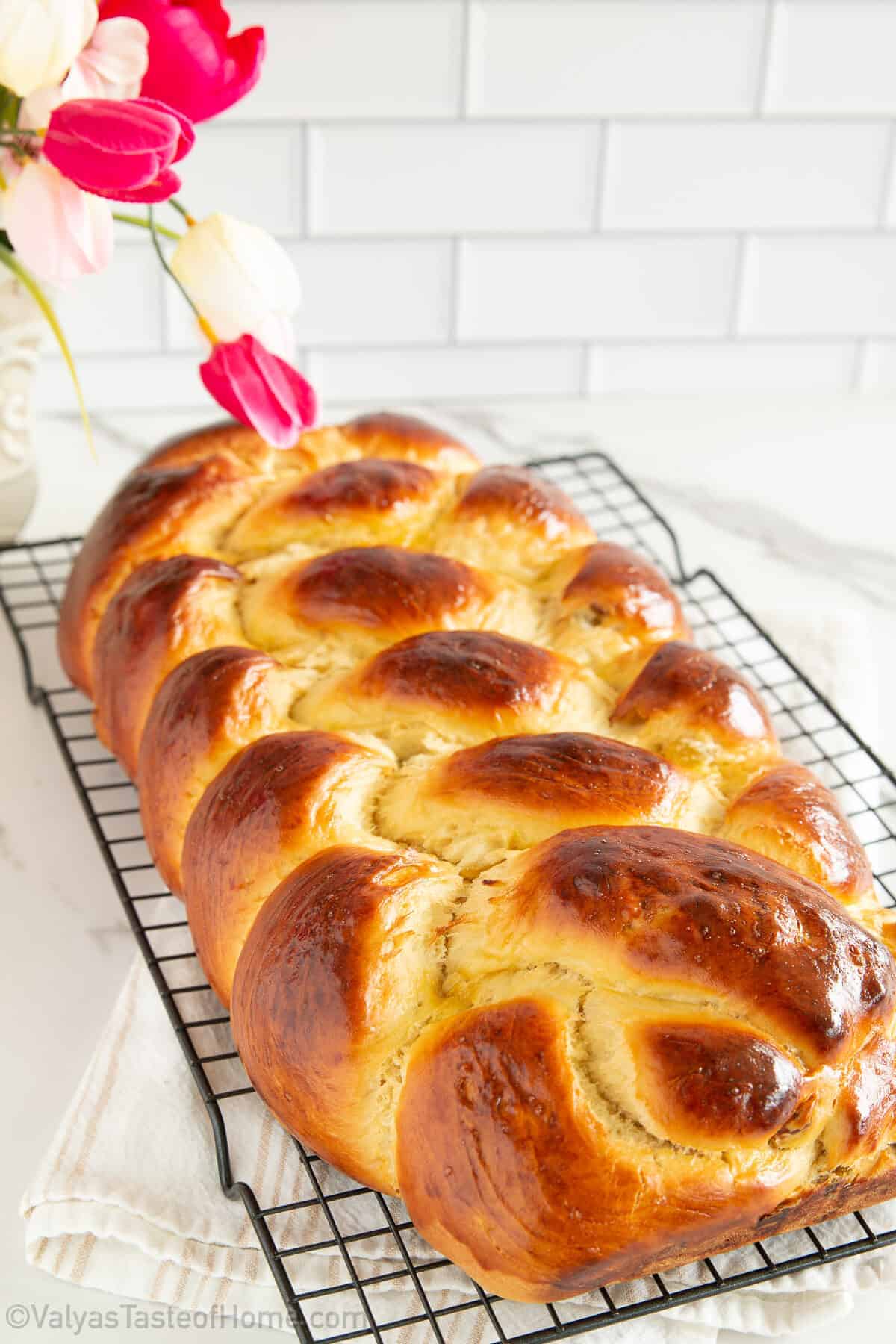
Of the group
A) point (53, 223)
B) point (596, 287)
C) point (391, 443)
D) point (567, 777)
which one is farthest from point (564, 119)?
point (567, 777)

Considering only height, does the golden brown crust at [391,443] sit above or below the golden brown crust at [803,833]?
above

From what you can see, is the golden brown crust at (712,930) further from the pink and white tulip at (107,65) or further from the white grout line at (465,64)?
the white grout line at (465,64)

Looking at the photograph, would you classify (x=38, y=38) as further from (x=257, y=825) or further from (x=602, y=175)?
(x=602, y=175)

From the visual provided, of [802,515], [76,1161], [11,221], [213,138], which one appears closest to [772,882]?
[76,1161]

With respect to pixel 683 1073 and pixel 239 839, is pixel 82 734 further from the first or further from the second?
pixel 683 1073

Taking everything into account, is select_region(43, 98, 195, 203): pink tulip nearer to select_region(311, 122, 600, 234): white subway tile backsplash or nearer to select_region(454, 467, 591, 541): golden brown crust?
select_region(454, 467, 591, 541): golden brown crust

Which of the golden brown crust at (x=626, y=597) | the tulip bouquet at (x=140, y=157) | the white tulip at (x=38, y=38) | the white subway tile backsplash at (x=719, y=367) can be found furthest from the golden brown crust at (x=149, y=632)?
the white subway tile backsplash at (x=719, y=367)

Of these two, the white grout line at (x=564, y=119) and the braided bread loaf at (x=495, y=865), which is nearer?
the braided bread loaf at (x=495, y=865)
